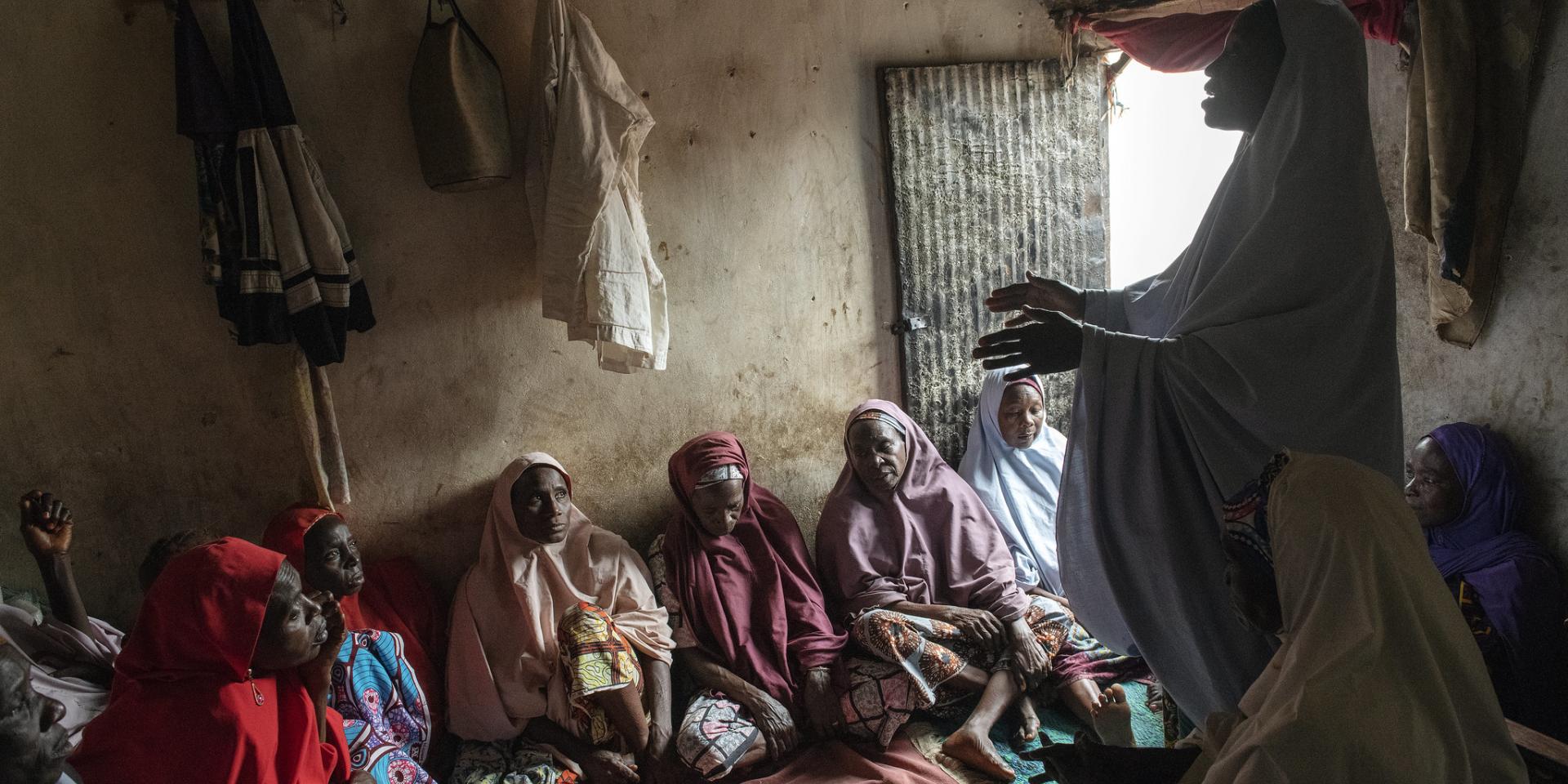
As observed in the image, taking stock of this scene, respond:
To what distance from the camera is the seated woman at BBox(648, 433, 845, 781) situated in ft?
10.8

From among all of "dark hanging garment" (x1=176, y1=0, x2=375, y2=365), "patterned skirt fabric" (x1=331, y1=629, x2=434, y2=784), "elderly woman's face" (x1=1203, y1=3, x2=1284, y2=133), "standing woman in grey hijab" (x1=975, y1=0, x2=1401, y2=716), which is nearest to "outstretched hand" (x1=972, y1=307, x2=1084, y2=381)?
"standing woman in grey hijab" (x1=975, y1=0, x2=1401, y2=716)

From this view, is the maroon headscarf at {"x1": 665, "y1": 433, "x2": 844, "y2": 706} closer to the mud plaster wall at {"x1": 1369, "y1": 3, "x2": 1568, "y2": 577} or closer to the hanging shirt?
the hanging shirt

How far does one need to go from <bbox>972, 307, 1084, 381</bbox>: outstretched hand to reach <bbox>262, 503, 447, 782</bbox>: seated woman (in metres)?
2.03

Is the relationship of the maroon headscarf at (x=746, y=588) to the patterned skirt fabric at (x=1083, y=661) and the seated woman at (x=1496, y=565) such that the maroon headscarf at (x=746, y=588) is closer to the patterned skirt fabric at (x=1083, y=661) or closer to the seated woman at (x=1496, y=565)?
the patterned skirt fabric at (x=1083, y=661)

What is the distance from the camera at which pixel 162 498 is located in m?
3.44

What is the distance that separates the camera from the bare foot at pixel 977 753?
3051 mm

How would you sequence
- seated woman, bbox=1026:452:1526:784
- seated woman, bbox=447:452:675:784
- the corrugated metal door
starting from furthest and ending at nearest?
the corrugated metal door
seated woman, bbox=447:452:675:784
seated woman, bbox=1026:452:1526:784

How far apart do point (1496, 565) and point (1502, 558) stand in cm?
3

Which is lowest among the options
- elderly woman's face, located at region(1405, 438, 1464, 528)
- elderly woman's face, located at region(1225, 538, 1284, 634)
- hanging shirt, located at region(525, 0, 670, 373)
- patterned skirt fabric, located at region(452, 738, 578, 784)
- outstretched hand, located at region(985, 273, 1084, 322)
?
patterned skirt fabric, located at region(452, 738, 578, 784)

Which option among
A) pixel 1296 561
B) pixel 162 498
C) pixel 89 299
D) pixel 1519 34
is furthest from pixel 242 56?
pixel 1519 34

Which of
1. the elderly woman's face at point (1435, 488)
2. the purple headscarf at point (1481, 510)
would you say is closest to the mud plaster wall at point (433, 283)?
the elderly woman's face at point (1435, 488)

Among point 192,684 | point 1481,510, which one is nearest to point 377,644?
point 192,684

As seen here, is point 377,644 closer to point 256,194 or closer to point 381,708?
point 381,708

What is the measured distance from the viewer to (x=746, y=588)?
3.61 meters
